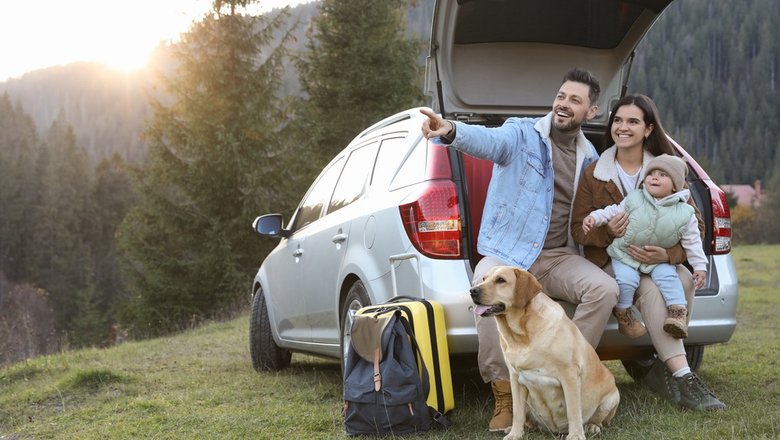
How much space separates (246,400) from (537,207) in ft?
8.29

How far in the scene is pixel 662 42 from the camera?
114 metres

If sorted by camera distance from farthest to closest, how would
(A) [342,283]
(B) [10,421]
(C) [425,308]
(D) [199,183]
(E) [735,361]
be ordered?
(D) [199,183], (E) [735,361], (B) [10,421], (A) [342,283], (C) [425,308]

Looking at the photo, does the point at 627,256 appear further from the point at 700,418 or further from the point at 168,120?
the point at 168,120

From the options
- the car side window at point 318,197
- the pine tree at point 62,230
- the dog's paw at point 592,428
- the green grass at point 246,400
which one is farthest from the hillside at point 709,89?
the dog's paw at point 592,428

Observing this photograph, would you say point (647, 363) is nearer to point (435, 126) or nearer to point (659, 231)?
point (659, 231)

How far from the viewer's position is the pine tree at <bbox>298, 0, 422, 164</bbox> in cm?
2405

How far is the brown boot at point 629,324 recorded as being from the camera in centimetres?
408

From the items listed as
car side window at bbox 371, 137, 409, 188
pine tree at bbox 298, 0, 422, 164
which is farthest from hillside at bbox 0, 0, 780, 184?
car side window at bbox 371, 137, 409, 188

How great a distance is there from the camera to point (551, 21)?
5137 millimetres

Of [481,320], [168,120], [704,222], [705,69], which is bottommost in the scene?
[481,320]

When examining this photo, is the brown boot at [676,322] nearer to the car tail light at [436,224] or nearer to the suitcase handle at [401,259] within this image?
the car tail light at [436,224]

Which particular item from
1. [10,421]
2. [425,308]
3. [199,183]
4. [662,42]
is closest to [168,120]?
[199,183]

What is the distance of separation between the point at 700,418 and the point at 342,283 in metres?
2.14

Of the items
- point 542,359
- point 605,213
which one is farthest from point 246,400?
point 605,213
